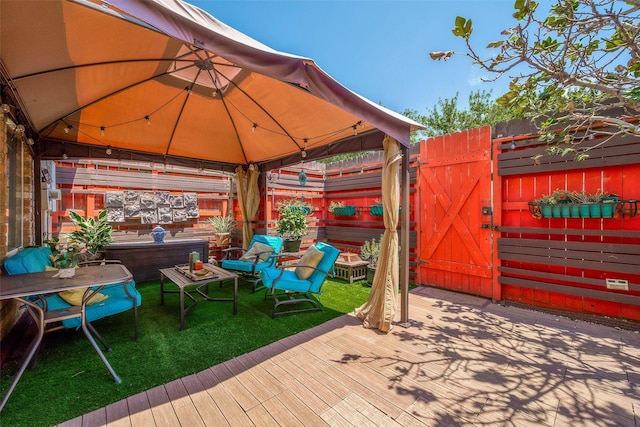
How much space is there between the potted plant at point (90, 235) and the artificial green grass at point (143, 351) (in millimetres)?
1453

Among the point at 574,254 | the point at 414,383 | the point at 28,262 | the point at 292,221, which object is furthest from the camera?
the point at 292,221

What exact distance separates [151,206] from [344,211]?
4200 millimetres

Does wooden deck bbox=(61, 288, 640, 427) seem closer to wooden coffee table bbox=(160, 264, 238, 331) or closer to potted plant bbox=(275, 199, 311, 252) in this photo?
wooden coffee table bbox=(160, 264, 238, 331)

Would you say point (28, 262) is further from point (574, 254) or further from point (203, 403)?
point (574, 254)

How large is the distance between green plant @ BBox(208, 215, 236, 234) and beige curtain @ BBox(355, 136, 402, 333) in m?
4.40

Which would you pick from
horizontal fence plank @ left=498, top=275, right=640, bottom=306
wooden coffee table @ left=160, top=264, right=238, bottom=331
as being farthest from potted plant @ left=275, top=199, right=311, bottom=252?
horizontal fence plank @ left=498, top=275, right=640, bottom=306

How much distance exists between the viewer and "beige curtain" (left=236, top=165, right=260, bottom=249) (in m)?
6.25

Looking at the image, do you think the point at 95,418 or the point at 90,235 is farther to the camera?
the point at 90,235

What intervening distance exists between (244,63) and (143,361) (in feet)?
8.69

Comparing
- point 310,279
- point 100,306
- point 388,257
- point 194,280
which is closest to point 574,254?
point 388,257

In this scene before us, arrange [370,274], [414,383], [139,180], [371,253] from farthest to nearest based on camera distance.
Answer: [139,180] → [371,253] → [370,274] → [414,383]

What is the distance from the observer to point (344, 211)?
6.38 m

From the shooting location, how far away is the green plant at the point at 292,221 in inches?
Answer: 239

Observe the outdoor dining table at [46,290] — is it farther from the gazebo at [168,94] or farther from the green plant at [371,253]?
the green plant at [371,253]
